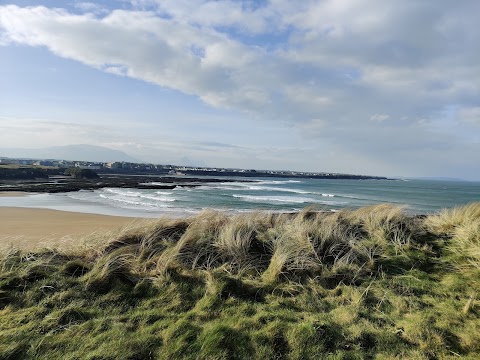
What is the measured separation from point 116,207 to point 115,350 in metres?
23.9

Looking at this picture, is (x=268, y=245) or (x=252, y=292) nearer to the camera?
(x=252, y=292)

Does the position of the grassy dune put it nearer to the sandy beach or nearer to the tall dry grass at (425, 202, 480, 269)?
the tall dry grass at (425, 202, 480, 269)

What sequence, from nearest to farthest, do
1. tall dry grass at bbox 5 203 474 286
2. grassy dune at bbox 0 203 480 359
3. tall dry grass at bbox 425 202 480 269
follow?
1. grassy dune at bbox 0 203 480 359
2. tall dry grass at bbox 5 203 474 286
3. tall dry grass at bbox 425 202 480 269

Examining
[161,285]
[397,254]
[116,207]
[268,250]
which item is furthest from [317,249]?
[116,207]

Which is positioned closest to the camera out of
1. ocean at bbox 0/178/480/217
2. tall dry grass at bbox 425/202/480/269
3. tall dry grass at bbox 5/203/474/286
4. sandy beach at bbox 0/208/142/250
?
tall dry grass at bbox 5/203/474/286

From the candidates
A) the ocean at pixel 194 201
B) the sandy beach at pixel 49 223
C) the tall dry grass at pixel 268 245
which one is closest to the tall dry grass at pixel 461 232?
the tall dry grass at pixel 268 245

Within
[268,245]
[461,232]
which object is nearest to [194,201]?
[268,245]

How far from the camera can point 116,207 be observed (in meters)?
25.5

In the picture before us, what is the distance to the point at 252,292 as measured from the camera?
4406 millimetres

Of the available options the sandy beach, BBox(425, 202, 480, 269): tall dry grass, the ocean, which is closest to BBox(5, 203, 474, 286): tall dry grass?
BBox(425, 202, 480, 269): tall dry grass

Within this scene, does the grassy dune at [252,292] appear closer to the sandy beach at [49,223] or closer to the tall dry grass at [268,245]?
the tall dry grass at [268,245]

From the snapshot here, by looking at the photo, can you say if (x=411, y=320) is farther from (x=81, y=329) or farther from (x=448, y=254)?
(x=81, y=329)

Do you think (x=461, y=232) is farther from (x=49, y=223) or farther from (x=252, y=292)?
(x=49, y=223)

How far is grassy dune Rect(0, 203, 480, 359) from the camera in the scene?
10.6 feet
